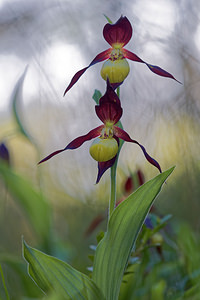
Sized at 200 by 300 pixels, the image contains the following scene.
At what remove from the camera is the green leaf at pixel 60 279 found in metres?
0.40

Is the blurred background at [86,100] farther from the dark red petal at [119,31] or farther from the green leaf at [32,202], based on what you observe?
the dark red petal at [119,31]

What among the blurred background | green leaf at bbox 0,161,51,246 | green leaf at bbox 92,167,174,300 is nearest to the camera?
green leaf at bbox 92,167,174,300

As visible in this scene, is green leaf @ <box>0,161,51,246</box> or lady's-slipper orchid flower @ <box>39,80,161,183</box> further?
green leaf @ <box>0,161,51,246</box>

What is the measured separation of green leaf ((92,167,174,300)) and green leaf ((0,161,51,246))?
6.6 inches

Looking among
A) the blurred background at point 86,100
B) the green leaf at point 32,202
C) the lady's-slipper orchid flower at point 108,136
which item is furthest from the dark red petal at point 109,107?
the blurred background at point 86,100

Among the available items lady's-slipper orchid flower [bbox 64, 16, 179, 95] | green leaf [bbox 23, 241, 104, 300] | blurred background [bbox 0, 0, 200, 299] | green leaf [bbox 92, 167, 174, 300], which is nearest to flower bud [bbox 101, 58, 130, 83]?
lady's-slipper orchid flower [bbox 64, 16, 179, 95]

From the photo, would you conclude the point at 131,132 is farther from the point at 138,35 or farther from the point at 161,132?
the point at 138,35

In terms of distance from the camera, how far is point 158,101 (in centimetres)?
102

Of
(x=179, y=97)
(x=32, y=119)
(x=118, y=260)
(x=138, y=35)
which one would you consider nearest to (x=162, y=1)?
(x=138, y=35)

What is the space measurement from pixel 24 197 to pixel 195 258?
44cm

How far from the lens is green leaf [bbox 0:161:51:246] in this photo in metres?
0.56

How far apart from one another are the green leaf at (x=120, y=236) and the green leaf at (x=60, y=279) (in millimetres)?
20

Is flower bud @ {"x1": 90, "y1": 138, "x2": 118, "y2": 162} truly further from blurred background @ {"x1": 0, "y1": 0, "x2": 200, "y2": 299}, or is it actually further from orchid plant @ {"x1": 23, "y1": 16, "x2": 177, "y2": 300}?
blurred background @ {"x1": 0, "y1": 0, "x2": 200, "y2": 299}

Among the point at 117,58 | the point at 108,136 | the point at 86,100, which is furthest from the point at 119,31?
the point at 86,100
